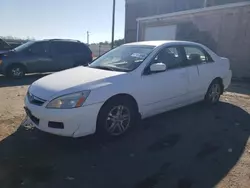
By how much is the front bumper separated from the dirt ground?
0.30 m

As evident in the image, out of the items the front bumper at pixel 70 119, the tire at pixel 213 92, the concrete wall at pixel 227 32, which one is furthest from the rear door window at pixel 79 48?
the front bumper at pixel 70 119

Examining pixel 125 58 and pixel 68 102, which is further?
pixel 125 58

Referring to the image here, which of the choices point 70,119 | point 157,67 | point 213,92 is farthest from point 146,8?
point 70,119

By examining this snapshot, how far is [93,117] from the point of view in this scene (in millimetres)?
3676

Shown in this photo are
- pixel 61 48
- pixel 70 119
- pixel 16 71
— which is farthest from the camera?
pixel 61 48

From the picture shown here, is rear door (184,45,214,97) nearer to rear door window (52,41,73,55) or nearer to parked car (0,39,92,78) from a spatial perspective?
parked car (0,39,92,78)

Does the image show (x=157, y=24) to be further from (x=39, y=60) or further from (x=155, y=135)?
(x=155, y=135)

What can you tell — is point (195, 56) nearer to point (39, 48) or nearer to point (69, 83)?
point (69, 83)

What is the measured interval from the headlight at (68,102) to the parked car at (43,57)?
715cm

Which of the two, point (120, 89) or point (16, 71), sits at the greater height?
point (120, 89)

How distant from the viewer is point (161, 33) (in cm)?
1551

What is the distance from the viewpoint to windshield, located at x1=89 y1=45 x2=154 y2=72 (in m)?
4.42

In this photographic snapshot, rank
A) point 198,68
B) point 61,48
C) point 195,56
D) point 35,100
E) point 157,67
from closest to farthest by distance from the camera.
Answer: point 35,100 → point 157,67 → point 198,68 → point 195,56 → point 61,48

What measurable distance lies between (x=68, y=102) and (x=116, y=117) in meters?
0.81
